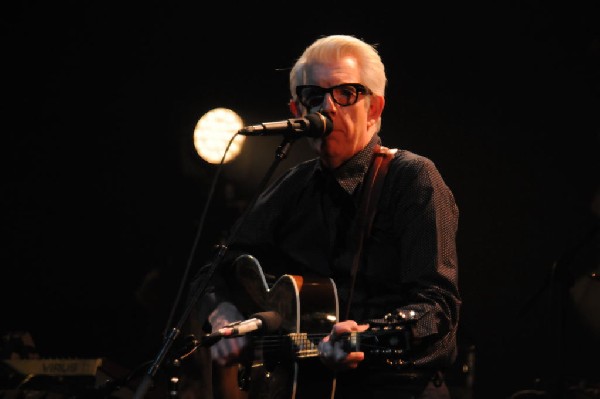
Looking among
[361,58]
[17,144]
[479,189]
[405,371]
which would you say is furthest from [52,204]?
[405,371]

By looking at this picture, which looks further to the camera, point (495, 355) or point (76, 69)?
point (76, 69)

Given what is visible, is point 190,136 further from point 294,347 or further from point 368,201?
point 294,347

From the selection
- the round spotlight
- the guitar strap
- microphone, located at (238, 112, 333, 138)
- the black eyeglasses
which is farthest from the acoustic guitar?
the round spotlight

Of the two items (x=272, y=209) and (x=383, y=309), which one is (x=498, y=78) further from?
(x=383, y=309)

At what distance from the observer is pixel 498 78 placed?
5438 millimetres

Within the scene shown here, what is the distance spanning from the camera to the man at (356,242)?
2484 mm

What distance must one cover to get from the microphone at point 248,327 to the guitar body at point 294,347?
0.19ft

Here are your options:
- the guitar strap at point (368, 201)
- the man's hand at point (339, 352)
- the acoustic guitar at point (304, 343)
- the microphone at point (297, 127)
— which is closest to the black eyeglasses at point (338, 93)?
the microphone at point (297, 127)

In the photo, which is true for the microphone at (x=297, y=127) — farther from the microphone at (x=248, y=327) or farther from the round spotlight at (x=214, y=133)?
the round spotlight at (x=214, y=133)

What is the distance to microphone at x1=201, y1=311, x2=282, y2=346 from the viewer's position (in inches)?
96.5

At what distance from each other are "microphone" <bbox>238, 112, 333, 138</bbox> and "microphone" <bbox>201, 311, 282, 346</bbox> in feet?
2.13

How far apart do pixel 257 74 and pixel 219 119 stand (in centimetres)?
79

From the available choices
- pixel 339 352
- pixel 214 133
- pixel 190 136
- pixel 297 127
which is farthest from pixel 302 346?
pixel 190 136

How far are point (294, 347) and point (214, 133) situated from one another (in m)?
3.19
